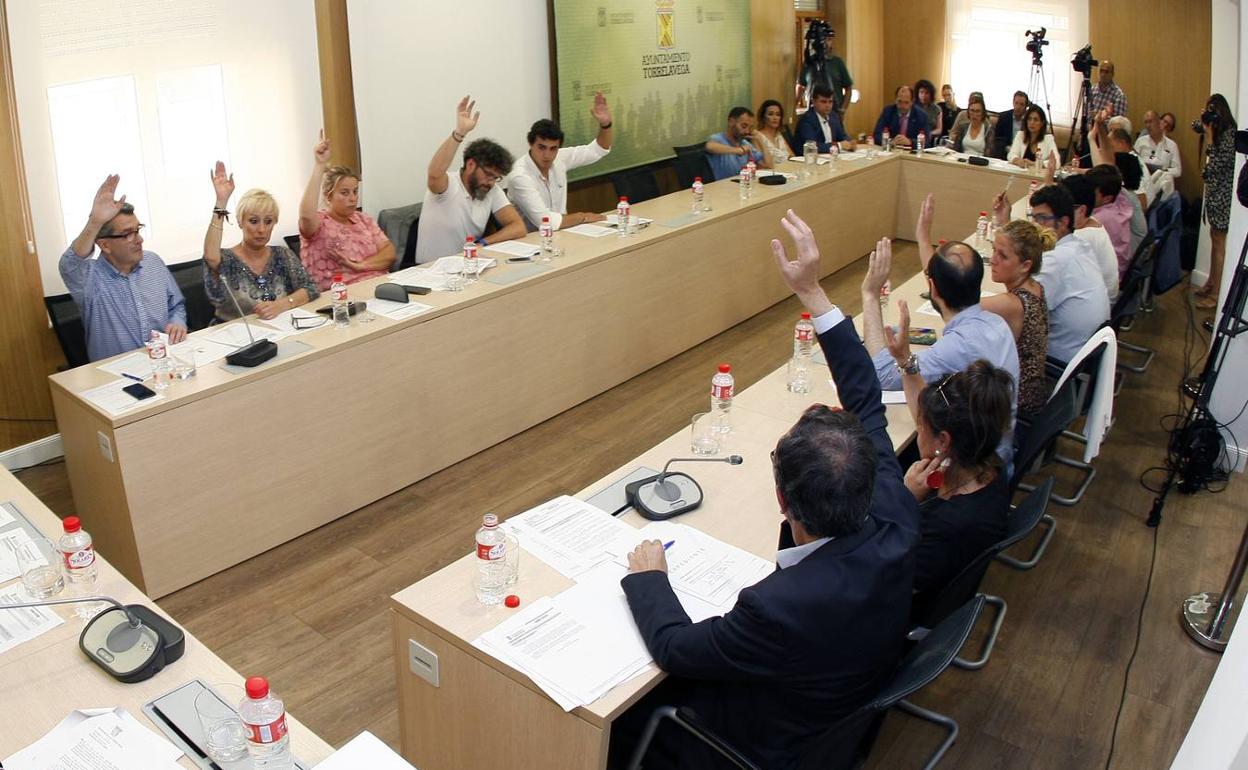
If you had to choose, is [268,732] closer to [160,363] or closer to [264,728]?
[264,728]

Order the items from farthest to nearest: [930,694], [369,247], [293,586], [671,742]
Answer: [369,247], [293,586], [930,694], [671,742]

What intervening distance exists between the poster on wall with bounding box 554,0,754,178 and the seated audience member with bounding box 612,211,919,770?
548 cm

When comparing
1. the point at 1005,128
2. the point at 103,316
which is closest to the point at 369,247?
the point at 103,316

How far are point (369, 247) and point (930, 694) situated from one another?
3.43 meters

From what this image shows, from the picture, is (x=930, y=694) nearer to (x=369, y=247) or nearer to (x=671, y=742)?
(x=671, y=742)

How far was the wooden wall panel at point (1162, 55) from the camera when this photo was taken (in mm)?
9680

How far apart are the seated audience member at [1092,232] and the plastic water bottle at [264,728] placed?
14.7ft

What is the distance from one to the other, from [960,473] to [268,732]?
81.0 inches

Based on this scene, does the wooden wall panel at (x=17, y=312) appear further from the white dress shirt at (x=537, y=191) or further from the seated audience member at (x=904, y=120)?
the seated audience member at (x=904, y=120)

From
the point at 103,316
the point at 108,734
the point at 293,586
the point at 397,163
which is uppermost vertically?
the point at 397,163

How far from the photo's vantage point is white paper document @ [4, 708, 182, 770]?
1998 millimetres

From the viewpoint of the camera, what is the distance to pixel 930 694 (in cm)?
344

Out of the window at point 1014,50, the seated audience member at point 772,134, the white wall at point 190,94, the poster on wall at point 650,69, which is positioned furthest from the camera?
the window at point 1014,50

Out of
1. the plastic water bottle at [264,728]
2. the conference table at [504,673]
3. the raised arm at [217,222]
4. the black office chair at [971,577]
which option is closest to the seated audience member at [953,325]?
the black office chair at [971,577]
